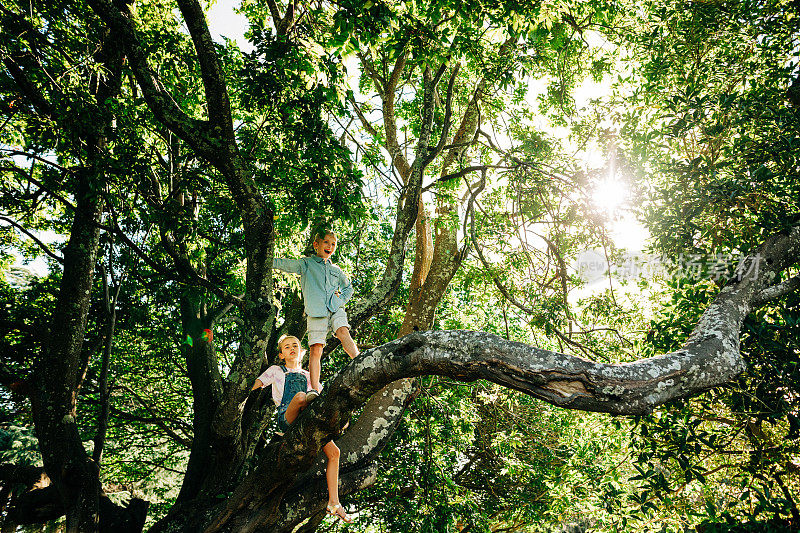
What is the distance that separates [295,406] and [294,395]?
0.97 ft

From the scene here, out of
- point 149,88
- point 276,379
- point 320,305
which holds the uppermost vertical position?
point 149,88

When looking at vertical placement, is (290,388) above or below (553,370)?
above

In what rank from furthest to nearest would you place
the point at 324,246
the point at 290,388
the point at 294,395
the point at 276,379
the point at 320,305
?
the point at 324,246, the point at 276,379, the point at 320,305, the point at 290,388, the point at 294,395

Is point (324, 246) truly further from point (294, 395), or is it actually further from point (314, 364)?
point (294, 395)

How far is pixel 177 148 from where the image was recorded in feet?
22.7

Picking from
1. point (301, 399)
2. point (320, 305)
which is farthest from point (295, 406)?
point (320, 305)

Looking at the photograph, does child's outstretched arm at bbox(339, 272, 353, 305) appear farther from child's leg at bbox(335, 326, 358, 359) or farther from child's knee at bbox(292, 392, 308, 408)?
child's knee at bbox(292, 392, 308, 408)

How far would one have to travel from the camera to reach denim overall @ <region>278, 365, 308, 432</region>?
439cm

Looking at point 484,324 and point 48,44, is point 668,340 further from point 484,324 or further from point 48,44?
point 48,44

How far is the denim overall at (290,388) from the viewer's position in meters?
4.39

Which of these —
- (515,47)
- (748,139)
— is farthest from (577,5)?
(748,139)

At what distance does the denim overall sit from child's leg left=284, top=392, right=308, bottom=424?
0.86 ft

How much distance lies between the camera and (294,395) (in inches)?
170

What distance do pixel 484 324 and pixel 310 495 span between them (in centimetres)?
806
